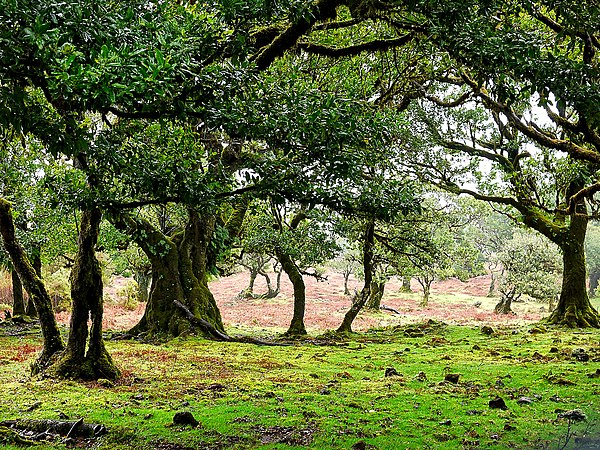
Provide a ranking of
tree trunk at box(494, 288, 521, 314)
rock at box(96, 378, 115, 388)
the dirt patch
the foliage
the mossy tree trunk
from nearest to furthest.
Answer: the dirt patch → rock at box(96, 378, 115, 388) → the mossy tree trunk → the foliage → tree trunk at box(494, 288, 521, 314)

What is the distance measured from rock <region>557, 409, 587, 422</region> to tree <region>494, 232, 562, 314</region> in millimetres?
32134

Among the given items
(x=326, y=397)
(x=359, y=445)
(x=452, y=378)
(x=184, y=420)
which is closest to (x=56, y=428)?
(x=184, y=420)

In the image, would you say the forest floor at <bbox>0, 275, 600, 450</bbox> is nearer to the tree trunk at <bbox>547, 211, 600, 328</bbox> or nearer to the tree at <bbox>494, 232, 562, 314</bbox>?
the tree trunk at <bbox>547, 211, 600, 328</bbox>

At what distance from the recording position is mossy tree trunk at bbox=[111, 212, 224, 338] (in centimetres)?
1817

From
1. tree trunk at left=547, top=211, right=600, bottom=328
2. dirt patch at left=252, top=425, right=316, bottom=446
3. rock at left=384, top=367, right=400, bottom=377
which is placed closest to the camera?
dirt patch at left=252, top=425, right=316, bottom=446

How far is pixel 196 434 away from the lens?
6.38m

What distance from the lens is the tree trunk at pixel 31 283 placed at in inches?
398

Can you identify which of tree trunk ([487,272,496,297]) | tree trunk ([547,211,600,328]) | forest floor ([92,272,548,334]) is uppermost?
tree trunk ([547,211,600,328])

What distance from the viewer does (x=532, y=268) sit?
37.9 m

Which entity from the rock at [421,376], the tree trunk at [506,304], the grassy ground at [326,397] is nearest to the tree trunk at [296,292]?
the grassy ground at [326,397]

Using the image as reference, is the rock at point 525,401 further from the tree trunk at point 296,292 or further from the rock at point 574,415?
the tree trunk at point 296,292

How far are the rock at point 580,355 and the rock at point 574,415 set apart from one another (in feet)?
18.9

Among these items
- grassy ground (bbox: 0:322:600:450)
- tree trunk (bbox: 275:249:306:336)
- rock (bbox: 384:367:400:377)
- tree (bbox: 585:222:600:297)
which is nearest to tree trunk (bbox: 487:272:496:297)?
tree (bbox: 585:222:600:297)

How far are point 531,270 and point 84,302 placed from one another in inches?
1369
